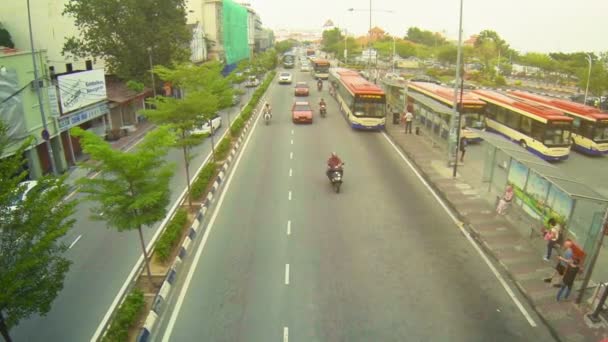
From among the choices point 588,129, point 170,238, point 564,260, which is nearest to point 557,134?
point 588,129

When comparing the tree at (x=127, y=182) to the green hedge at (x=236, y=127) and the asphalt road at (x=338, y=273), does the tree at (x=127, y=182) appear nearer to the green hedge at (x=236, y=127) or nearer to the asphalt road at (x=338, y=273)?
the asphalt road at (x=338, y=273)

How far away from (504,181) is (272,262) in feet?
34.1

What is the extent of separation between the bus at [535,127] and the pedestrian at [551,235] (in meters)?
12.2

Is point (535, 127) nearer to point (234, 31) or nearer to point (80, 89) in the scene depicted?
point (80, 89)

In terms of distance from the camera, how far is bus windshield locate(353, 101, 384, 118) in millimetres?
31469

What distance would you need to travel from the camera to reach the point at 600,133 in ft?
80.7

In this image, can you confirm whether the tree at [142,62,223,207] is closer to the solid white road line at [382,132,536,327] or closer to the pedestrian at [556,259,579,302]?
the solid white road line at [382,132,536,327]

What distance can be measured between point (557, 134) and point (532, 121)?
1.74 metres

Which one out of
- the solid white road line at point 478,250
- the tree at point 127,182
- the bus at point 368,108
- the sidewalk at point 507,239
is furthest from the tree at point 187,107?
the bus at point 368,108

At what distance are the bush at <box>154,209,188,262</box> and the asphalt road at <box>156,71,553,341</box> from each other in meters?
0.93

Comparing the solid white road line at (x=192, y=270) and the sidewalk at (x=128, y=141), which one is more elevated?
the sidewalk at (x=128, y=141)

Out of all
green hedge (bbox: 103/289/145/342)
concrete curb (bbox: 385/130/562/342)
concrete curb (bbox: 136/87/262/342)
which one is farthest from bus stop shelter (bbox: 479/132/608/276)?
green hedge (bbox: 103/289/145/342)

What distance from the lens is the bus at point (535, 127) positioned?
23266 mm

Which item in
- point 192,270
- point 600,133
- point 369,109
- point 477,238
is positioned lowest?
point 192,270
